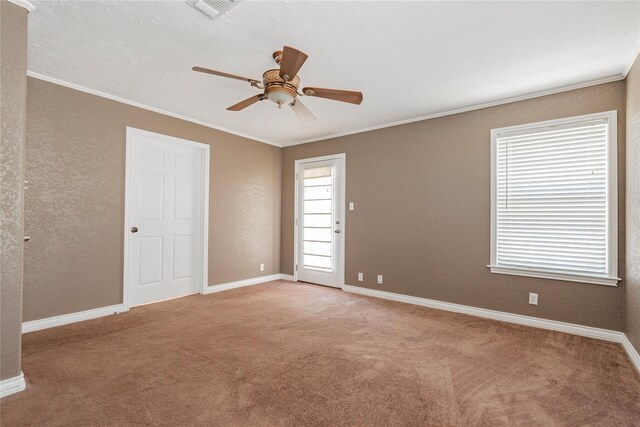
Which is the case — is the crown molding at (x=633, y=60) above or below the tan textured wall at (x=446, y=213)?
above

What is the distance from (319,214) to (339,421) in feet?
12.5

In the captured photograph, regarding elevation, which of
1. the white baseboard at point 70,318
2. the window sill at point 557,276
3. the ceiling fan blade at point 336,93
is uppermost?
the ceiling fan blade at point 336,93

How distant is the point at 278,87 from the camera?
2.44m

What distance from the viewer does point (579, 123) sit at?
318cm

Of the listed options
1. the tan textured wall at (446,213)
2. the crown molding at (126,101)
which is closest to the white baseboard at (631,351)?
the tan textured wall at (446,213)

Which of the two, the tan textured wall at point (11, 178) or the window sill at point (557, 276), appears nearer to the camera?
the tan textured wall at point (11, 178)

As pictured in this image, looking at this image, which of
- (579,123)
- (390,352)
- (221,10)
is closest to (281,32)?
(221,10)

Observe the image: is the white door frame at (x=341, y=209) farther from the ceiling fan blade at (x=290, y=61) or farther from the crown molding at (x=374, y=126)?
the ceiling fan blade at (x=290, y=61)

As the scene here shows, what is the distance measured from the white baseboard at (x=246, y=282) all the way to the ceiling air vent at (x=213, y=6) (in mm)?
3709

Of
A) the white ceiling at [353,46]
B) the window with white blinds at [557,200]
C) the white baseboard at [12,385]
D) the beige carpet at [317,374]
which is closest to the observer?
the beige carpet at [317,374]

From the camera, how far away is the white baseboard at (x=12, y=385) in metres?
1.95

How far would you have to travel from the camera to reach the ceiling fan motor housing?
2.41m

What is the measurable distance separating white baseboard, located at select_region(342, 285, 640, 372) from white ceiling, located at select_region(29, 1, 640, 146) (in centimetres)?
248

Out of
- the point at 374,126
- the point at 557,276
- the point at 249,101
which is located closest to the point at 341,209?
the point at 374,126
